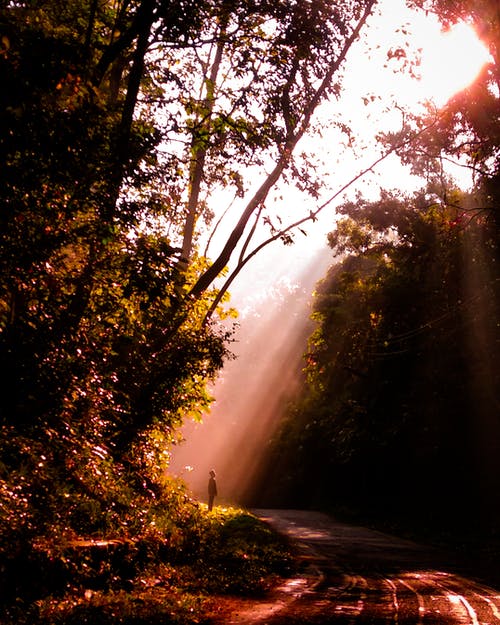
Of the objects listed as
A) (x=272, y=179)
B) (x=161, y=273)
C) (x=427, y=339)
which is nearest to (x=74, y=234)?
(x=161, y=273)

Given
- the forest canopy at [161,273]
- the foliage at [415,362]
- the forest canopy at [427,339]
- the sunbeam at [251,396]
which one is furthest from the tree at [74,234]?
the sunbeam at [251,396]

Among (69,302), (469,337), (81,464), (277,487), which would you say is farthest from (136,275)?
(277,487)

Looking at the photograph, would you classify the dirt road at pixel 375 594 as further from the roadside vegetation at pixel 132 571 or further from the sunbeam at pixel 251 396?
the sunbeam at pixel 251 396

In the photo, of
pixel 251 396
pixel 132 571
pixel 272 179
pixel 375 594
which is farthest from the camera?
pixel 251 396

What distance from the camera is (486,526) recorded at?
2225 cm

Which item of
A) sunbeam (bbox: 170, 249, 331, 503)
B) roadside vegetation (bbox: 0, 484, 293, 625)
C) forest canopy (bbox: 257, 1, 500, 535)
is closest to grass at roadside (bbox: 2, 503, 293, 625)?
roadside vegetation (bbox: 0, 484, 293, 625)

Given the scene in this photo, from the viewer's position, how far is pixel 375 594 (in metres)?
10.1

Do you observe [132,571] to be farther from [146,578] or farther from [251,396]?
[251,396]

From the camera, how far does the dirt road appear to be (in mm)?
8297

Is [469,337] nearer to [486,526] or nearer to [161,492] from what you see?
[486,526]

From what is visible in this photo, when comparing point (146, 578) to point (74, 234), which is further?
point (146, 578)

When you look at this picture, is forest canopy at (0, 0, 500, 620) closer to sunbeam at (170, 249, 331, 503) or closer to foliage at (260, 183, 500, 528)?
foliage at (260, 183, 500, 528)

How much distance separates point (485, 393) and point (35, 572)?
19.9 meters

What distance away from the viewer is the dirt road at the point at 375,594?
27.2 feet
